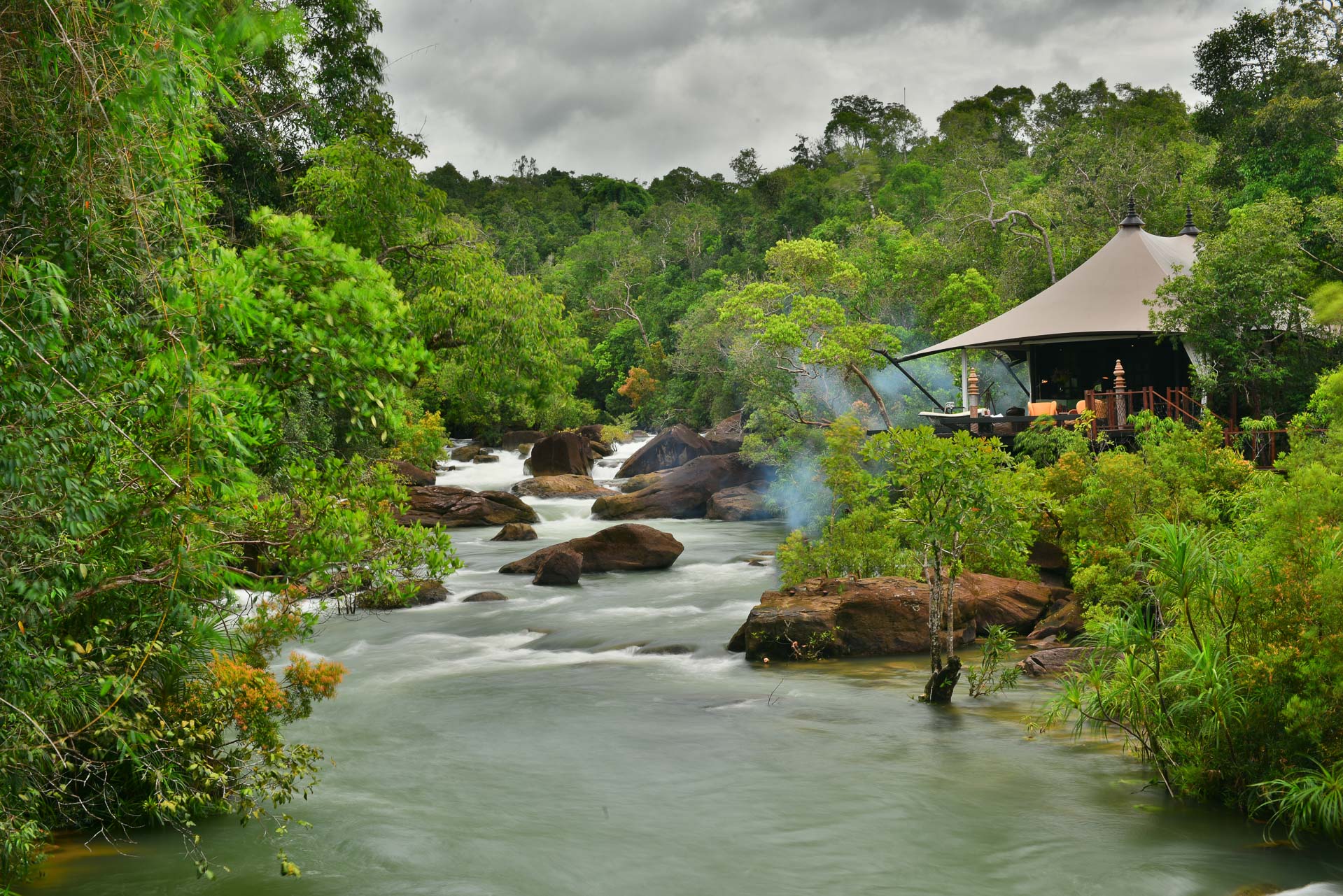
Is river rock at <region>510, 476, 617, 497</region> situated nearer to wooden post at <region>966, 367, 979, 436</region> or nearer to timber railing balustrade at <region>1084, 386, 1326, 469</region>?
wooden post at <region>966, 367, 979, 436</region>

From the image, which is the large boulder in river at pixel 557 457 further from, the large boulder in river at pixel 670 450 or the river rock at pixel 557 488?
the large boulder in river at pixel 670 450

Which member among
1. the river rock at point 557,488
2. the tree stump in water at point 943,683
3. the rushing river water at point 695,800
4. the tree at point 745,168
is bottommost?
the rushing river water at point 695,800

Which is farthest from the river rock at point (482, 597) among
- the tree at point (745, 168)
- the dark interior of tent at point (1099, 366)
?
the tree at point (745, 168)

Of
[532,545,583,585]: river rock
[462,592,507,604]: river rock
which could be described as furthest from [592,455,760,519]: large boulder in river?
[462,592,507,604]: river rock

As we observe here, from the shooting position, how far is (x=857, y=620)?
1330cm

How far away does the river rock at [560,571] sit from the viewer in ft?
61.5

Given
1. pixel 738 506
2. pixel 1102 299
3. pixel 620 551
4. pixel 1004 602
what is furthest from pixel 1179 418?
pixel 738 506

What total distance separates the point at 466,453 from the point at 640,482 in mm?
8431

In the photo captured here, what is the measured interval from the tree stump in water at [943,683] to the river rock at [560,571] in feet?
29.0

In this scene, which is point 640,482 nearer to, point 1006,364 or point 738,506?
point 738,506

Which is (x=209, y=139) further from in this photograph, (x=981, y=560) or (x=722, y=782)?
(x=981, y=560)

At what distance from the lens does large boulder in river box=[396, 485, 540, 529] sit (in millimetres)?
25578

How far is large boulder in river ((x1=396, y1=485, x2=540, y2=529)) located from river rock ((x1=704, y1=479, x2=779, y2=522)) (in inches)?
186

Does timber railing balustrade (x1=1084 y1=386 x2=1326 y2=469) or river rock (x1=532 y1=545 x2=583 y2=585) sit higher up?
timber railing balustrade (x1=1084 y1=386 x2=1326 y2=469)
